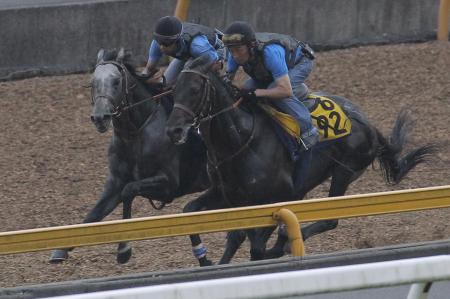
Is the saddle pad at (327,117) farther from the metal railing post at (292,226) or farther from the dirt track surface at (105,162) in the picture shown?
the metal railing post at (292,226)

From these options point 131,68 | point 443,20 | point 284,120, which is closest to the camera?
point 284,120

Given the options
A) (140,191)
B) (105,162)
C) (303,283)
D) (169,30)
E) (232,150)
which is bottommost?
(105,162)

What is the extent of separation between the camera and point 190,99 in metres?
8.27

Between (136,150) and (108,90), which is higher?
(108,90)

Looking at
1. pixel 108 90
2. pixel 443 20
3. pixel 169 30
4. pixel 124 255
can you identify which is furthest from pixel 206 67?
pixel 443 20

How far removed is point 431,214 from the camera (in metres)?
10.6

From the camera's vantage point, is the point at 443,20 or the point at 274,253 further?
the point at 443,20

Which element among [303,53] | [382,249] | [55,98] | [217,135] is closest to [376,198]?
[382,249]

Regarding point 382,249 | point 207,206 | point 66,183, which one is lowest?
point 66,183

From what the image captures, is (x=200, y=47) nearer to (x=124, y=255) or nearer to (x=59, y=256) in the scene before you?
(x=124, y=255)

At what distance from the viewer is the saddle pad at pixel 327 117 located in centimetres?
906

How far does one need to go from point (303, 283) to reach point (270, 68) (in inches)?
191

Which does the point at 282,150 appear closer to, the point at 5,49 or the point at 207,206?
the point at 207,206

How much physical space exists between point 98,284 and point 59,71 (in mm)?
8284
